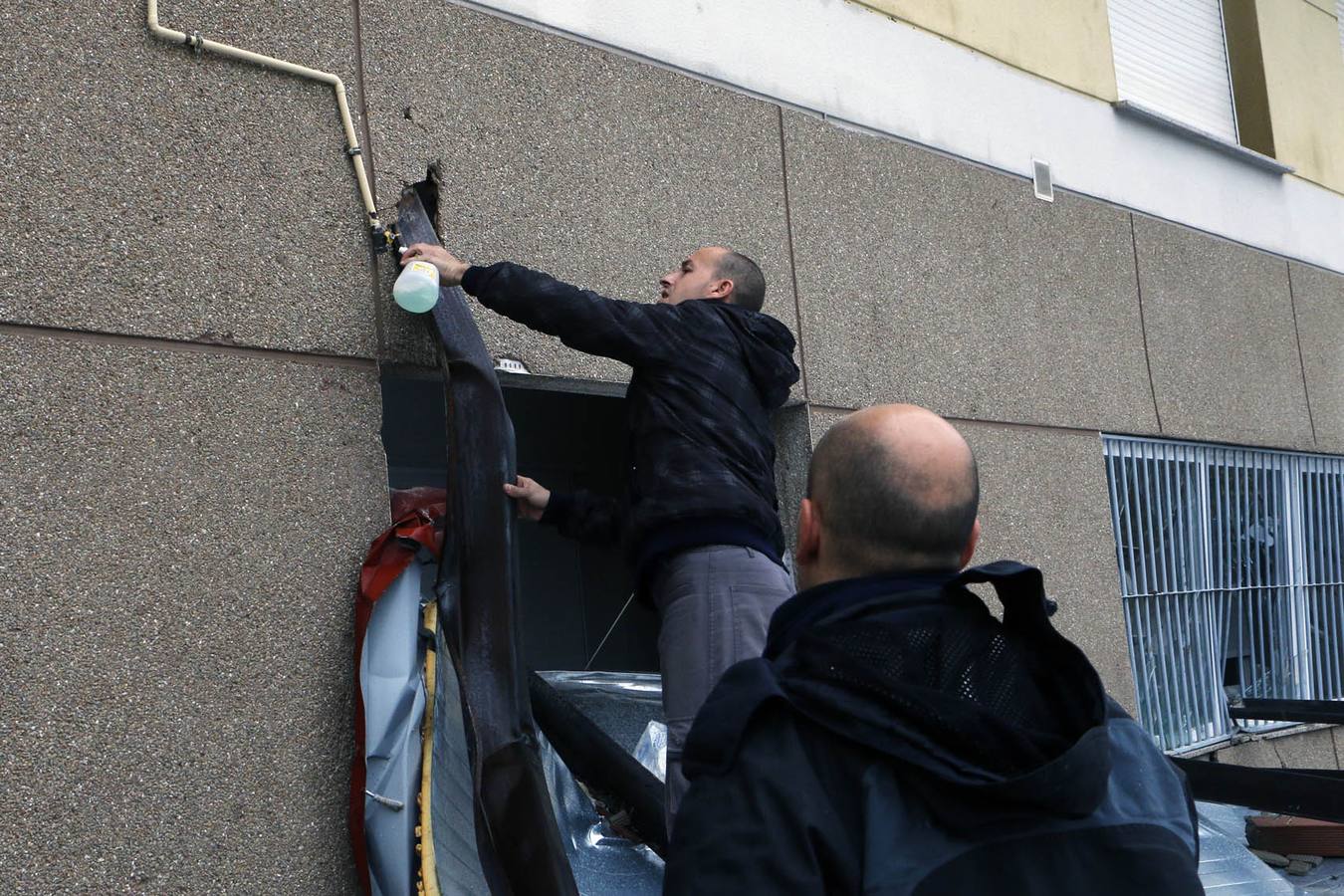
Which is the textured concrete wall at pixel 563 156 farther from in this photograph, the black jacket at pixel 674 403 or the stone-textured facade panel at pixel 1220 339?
the stone-textured facade panel at pixel 1220 339

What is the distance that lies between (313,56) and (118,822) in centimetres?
188

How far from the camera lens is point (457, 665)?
3.07 meters

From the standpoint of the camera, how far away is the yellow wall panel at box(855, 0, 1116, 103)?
5.52 metres

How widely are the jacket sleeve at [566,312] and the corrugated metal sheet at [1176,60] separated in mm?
4047

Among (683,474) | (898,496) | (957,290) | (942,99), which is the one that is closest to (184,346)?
(683,474)

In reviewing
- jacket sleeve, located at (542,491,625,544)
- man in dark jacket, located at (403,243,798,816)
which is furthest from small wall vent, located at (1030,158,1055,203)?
jacket sleeve, located at (542,491,625,544)

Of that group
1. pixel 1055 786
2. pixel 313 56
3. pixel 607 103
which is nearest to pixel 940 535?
pixel 1055 786

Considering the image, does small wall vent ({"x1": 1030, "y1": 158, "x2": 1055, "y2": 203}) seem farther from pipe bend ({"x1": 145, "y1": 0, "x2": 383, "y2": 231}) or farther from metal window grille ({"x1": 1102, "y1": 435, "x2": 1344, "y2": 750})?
pipe bend ({"x1": 145, "y1": 0, "x2": 383, "y2": 231})

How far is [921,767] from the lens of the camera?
147cm

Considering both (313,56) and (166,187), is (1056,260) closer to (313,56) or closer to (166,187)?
(313,56)

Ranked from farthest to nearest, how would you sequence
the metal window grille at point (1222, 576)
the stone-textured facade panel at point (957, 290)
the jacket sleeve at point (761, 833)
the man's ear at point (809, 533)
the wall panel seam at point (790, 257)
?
1. the metal window grille at point (1222, 576)
2. the stone-textured facade panel at point (957, 290)
3. the wall panel seam at point (790, 257)
4. the man's ear at point (809, 533)
5. the jacket sleeve at point (761, 833)

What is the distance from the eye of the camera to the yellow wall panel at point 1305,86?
7.38 metres

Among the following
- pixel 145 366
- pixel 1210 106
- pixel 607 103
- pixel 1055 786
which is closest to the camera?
pixel 1055 786

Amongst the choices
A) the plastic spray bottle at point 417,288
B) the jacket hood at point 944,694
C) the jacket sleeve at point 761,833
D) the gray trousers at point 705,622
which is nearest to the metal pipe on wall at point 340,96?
the plastic spray bottle at point 417,288
